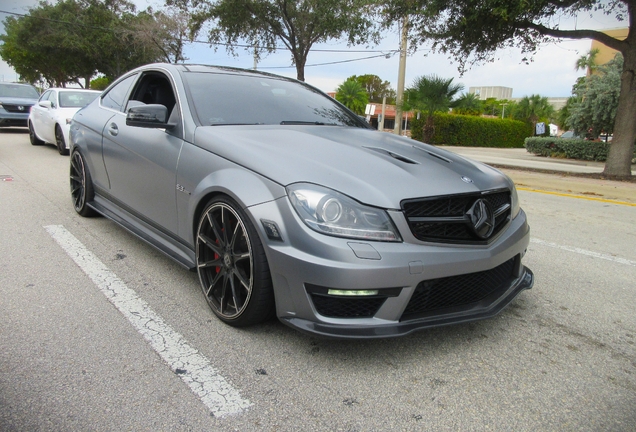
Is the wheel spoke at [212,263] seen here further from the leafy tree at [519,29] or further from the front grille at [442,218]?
the leafy tree at [519,29]

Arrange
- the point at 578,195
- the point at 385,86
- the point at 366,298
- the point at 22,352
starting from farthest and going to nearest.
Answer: the point at 385,86 < the point at 578,195 < the point at 22,352 < the point at 366,298

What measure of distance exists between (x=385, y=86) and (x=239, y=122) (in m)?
98.9

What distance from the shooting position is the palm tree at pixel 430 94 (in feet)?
74.6

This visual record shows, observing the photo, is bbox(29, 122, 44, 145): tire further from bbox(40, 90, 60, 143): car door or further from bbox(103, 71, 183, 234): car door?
bbox(103, 71, 183, 234): car door

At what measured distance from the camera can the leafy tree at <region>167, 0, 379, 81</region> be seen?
1855 centimetres

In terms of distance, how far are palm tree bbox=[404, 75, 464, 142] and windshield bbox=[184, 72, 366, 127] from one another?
1974 cm

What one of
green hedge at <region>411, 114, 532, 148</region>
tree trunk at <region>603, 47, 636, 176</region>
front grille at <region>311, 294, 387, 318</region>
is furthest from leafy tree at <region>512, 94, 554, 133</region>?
front grille at <region>311, 294, 387, 318</region>

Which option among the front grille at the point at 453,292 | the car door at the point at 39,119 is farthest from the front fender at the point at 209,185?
the car door at the point at 39,119

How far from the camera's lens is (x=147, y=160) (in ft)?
11.6

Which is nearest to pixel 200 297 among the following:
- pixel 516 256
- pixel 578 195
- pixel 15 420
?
pixel 15 420

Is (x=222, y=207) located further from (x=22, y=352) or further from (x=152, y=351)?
(x=22, y=352)

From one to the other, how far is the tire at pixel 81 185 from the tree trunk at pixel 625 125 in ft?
39.7

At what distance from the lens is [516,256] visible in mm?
2885

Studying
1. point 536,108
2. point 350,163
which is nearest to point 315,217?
point 350,163
